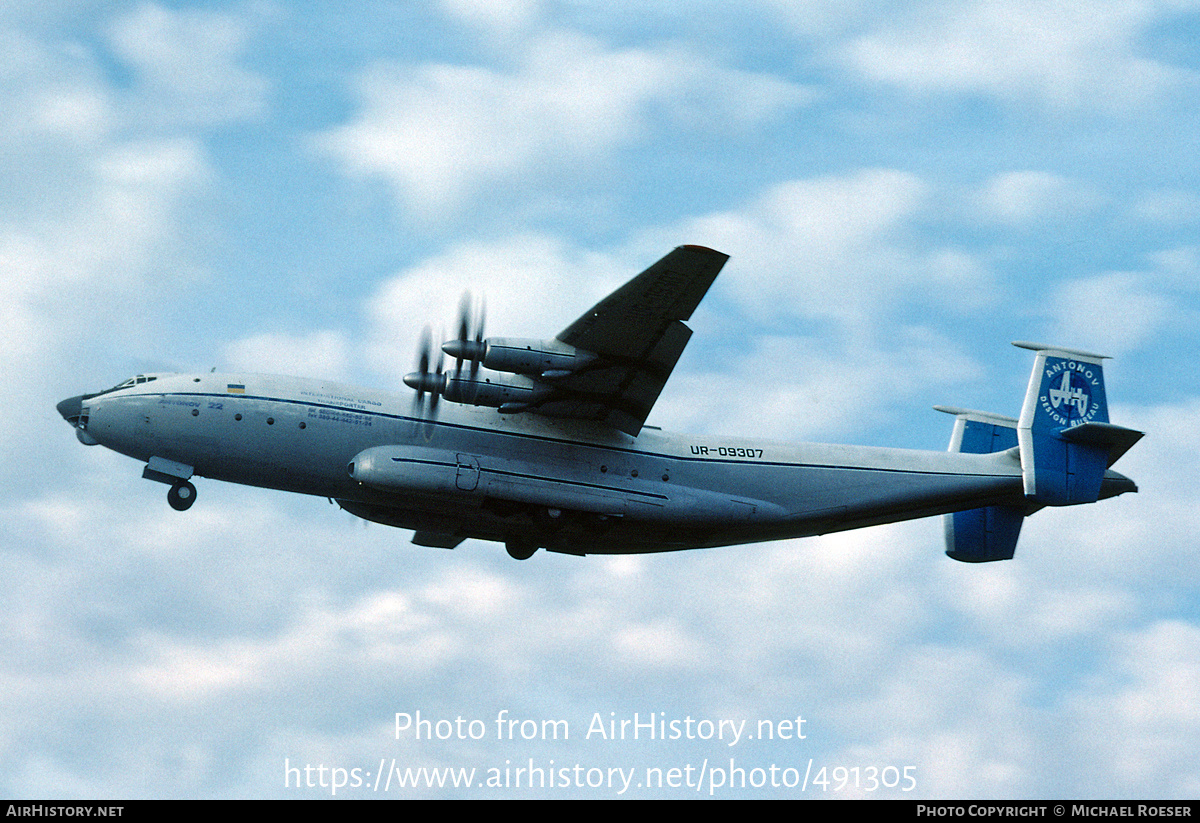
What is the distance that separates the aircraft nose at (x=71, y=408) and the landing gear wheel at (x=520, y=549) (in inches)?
354

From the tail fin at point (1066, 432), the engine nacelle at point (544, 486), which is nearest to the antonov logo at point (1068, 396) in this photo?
the tail fin at point (1066, 432)

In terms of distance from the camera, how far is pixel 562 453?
86.8 feet

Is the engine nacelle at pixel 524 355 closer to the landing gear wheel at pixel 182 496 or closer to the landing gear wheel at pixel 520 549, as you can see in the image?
the landing gear wheel at pixel 520 549

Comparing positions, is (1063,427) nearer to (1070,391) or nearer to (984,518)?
(1070,391)

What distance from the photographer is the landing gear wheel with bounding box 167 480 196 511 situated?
1003 inches

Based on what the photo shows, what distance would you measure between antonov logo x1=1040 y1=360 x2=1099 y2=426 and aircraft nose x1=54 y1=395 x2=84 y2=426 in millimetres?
20430

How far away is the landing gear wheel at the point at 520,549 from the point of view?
91.7 feet

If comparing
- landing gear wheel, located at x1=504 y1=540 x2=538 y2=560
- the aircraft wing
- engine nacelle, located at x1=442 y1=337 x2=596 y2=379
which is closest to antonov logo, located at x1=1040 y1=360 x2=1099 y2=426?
the aircraft wing

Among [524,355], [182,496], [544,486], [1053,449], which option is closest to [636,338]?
[524,355]

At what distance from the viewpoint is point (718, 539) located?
91.7ft
